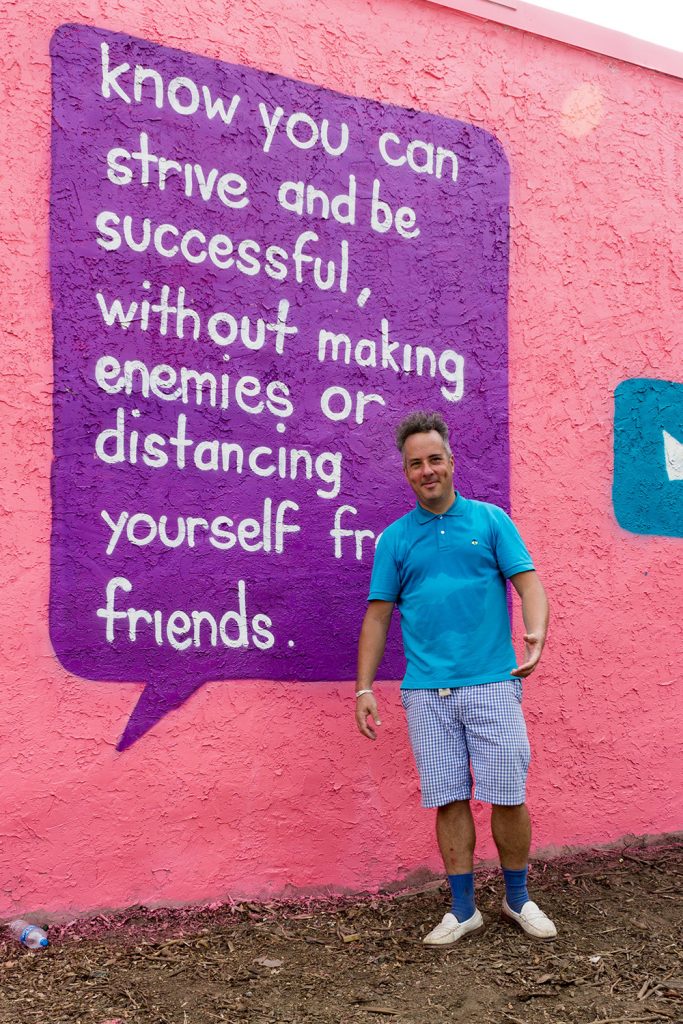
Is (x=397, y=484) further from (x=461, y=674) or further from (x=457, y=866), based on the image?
(x=457, y=866)

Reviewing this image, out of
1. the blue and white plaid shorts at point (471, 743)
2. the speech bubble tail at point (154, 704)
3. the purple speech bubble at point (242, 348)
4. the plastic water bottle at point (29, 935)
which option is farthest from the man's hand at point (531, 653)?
the plastic water bottle at point (29, 935)

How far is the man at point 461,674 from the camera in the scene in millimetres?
3102

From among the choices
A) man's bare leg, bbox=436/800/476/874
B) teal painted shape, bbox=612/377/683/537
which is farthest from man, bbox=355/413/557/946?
teal painted shape, bbox=612/377/683/537

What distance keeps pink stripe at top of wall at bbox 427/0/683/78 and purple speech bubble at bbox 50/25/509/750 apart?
0.48 metres

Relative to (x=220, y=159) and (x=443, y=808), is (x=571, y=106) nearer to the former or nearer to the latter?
(x=220, y=159)

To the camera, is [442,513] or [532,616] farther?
[442,513]

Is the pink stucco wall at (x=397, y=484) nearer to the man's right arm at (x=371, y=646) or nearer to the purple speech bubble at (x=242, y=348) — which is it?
the purple speech bubble at (x=242, y=348)

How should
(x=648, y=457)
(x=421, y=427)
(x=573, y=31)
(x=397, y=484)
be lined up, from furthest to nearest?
(x=648, y=457) → (x=573, y=31) → (x=397, y=484) → (x=421, y=427)

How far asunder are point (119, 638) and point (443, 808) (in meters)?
1.20

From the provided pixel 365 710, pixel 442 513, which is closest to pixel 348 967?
pixel 365 710

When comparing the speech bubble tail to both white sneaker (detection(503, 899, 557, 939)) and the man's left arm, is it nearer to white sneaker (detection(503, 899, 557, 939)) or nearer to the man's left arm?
the man's left arm

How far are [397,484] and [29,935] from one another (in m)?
1.96

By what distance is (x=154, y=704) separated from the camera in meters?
3.24

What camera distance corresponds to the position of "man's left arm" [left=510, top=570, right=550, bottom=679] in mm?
2951
